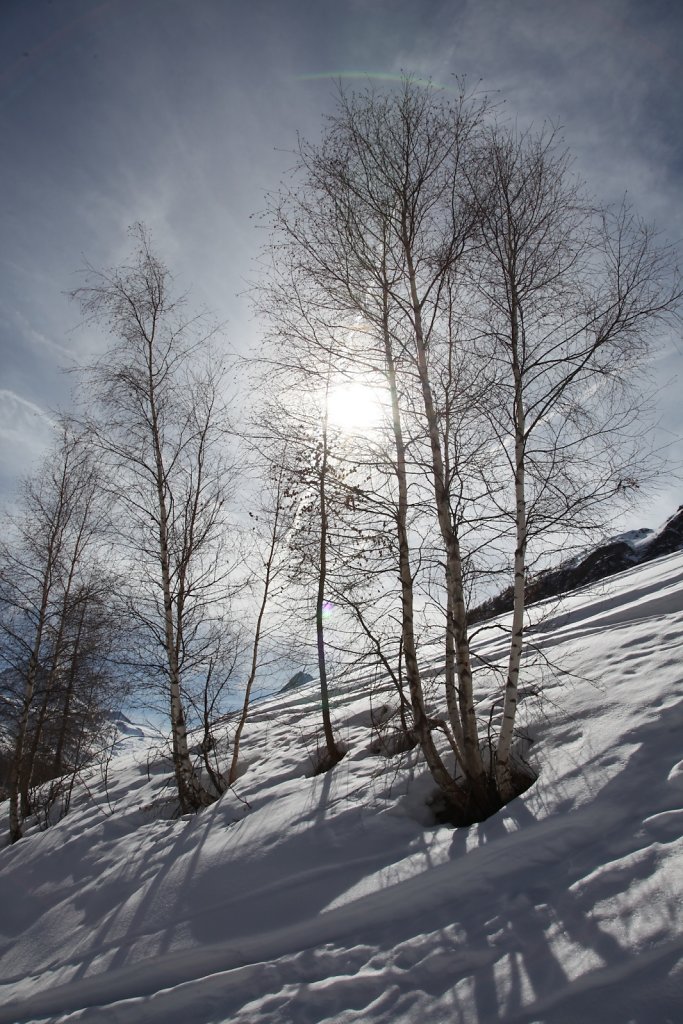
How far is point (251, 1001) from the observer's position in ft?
10.4

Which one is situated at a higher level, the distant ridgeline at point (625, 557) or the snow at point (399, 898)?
the distant ridgeline at point (625, 557)

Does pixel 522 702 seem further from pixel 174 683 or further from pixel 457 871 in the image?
pixel 174 683

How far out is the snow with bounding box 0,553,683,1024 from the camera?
2.74m

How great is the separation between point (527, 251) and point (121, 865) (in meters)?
8.61

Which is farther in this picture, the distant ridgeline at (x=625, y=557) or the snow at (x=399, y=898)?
the distant ridgeline at (x=625, y=557)

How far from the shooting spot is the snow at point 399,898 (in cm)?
274

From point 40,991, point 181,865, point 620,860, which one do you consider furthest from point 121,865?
point 620,860

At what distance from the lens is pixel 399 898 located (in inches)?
147

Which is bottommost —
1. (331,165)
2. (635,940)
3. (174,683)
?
(635,940)

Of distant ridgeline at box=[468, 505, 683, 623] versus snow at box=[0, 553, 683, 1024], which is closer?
snow at box=[0, 553, 683, 1024]

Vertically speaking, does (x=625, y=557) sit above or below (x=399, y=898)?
above

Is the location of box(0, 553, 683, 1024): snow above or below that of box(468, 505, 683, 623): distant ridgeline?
below

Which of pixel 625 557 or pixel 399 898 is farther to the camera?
pixel 625 557

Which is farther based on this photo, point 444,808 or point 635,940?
point 444,808
